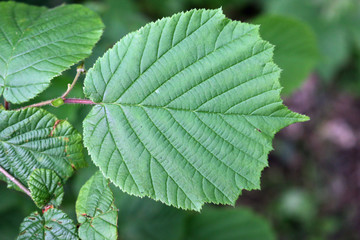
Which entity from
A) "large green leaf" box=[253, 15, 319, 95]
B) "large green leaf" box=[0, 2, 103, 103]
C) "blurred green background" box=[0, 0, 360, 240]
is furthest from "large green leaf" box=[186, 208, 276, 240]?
"large green leaf" box=[0, 2, 103, 103]

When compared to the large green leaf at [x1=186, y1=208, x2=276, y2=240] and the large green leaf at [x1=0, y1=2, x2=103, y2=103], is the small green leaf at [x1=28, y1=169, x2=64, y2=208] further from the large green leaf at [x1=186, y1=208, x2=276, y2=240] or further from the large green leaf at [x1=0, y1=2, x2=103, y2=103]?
the large green leaf at [x1=186, y1=208, x2=276, y2=240]

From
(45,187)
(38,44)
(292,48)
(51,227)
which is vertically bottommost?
(51,227)

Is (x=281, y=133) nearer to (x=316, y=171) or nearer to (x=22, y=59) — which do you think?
(x=316, y=171)

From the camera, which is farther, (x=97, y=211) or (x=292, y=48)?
(x=292, y=48)

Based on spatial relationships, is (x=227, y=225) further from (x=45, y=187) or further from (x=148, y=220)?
(x=45, y=187)

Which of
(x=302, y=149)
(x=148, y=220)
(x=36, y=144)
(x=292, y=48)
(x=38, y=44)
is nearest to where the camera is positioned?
(x=36, y=144)

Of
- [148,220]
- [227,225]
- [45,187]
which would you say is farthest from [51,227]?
[227,225]
